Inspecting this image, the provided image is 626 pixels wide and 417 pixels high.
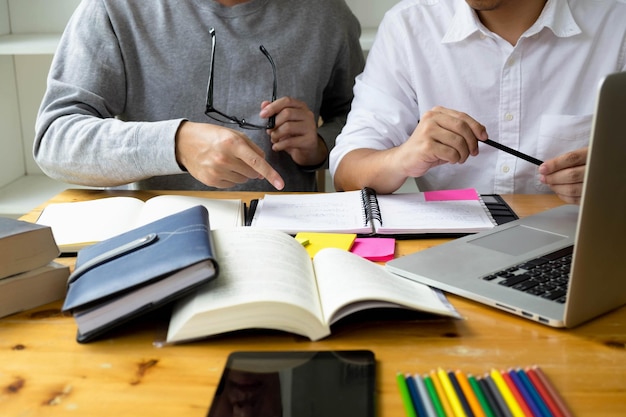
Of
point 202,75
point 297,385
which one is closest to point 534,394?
point 297,385

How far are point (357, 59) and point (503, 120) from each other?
0.48 metres

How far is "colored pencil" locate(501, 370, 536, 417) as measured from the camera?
26.2 inches

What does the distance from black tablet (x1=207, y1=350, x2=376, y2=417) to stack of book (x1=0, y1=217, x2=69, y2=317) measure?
30 centimetres

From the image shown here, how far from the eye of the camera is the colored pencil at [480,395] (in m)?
0.66

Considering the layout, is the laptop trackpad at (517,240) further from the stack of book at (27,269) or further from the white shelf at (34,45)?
the white shelf at (34,45)

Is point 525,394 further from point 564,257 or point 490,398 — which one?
point 564,257

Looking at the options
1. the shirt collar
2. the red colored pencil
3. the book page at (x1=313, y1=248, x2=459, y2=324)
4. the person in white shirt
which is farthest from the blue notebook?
the shirt collar

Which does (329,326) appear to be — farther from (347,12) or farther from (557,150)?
(347,12)

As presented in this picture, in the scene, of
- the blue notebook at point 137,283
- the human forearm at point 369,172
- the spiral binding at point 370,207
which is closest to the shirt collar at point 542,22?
the human forearm at point 369,172

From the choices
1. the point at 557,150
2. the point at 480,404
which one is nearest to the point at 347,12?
the point at 557,150

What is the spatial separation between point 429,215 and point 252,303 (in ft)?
1.69

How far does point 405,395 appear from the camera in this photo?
70 centimetres

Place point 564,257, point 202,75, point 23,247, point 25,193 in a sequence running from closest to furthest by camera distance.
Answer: point 23,247 < point 564,257 < point 202,75 < point 25,193

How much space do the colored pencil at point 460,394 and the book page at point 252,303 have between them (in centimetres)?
16
